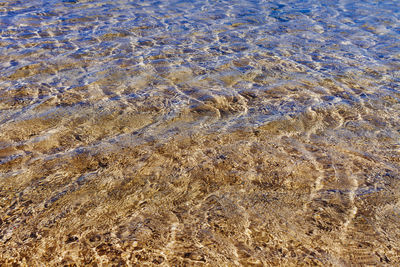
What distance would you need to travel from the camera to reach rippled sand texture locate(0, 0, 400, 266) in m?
1.67

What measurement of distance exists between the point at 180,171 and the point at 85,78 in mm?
1837

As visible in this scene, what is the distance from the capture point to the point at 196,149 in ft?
7.89

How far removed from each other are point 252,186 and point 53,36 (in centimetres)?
386

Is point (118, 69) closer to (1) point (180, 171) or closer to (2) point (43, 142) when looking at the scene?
(2) point (43, 142)

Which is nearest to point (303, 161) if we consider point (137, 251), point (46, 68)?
point (137, 251)

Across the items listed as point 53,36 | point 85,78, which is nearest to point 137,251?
point 85,78

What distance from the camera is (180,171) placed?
2.18m

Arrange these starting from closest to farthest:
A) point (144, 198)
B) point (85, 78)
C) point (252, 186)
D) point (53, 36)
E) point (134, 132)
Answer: point (144, 198), point (252, 186), point (134, 132), point (85, 78), point (53, 36)

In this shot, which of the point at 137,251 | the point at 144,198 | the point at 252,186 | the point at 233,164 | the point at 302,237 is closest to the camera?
the point at 137,251

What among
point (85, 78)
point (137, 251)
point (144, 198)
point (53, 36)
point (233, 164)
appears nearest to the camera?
point (137, 251)

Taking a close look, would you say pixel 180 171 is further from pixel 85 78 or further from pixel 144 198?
pixel 85 78

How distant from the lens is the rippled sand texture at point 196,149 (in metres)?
1.67

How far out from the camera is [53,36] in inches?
181

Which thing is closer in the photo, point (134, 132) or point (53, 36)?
point (134, 132)
